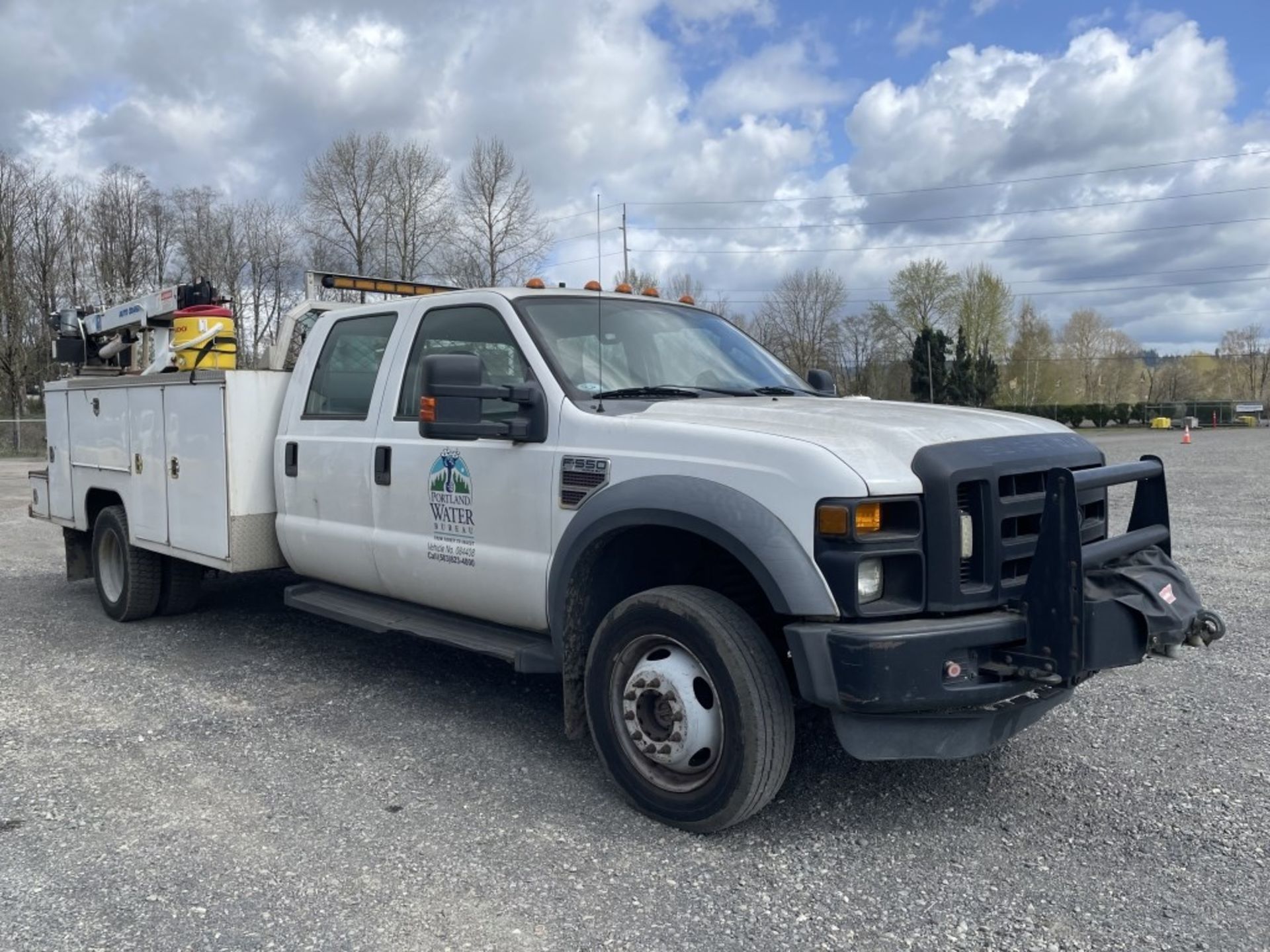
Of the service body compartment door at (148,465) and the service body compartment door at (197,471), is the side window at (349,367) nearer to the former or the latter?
the service body compartment door at (197,471)

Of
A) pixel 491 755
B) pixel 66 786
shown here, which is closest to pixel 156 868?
pixel 66 786

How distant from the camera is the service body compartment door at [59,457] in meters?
7.68

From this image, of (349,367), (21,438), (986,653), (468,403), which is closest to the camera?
(986,653)

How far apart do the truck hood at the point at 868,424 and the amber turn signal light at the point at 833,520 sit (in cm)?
12

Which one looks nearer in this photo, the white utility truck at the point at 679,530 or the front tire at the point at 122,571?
the white utility truck at the point at 679,530

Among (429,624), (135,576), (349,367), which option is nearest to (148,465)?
(135,576)

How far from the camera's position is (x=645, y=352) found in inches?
189

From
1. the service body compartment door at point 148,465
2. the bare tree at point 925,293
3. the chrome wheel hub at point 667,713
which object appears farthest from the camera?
the bare tree at point 925,293

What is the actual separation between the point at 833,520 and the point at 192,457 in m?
4.21

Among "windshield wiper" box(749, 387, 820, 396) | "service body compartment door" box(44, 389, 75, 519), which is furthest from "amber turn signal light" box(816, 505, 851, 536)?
"service body compartment door" box(44, 389, 75, 519)

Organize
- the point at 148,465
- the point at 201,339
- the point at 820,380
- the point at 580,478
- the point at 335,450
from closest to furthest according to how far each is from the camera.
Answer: the point at 580,478, the point at 335,450, the point at 820,380, the point at 148,465, the point at 201,339

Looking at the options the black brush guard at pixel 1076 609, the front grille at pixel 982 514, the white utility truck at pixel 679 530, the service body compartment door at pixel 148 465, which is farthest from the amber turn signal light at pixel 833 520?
the service body compartment door at pixel 148 465

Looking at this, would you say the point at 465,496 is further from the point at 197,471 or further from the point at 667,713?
the point at 197,471

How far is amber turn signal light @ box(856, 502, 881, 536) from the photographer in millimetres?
3291
